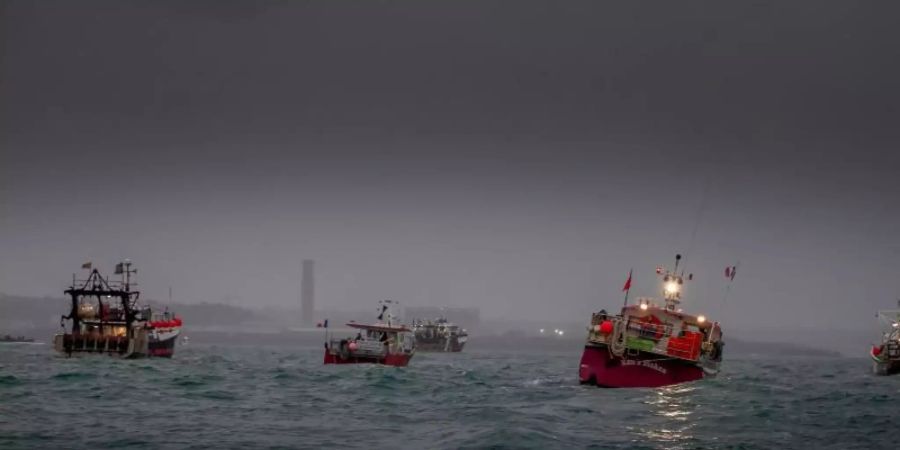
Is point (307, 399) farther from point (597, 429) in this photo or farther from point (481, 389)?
point (597, 429)

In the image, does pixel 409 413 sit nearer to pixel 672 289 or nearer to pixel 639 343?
pixel 639 343

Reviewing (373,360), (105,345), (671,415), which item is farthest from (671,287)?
(105,345)

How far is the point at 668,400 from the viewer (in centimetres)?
7625

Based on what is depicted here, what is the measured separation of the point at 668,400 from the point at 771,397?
17.1m

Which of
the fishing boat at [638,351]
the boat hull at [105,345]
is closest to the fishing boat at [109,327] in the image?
the boat hull at [105,345]

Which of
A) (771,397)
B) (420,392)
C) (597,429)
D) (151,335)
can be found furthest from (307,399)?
(151,335)

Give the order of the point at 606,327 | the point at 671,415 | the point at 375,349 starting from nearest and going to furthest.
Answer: the point at 671,415
the point at 606,327
the point at 375,349

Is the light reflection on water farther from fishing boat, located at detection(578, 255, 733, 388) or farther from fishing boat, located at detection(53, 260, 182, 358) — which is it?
fishing boat, located at detection(53, 260, 182, 358)

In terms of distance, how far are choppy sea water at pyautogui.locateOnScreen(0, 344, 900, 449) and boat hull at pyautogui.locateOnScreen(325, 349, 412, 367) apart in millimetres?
16339

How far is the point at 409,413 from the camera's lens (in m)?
67.1

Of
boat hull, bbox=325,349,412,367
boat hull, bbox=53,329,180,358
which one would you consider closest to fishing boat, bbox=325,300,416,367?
boat hull, bbox=325,349,412,367

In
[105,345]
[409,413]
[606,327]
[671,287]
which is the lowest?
[409,413]

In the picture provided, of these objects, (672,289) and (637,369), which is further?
(672,289)

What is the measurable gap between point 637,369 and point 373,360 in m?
41.6
